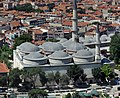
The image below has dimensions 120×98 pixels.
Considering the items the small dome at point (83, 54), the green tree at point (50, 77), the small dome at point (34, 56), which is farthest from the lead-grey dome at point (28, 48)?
the green tree at point (50, 77)

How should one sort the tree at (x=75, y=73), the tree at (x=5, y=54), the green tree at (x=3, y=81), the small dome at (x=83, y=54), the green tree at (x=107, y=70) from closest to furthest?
the green tree at (x=3, y=81) < the tree at (x=75, y=73) < the green tree at (x=107, y=70) < the small dome at (x=83, y=54) < the tree at (x=5, y=54)

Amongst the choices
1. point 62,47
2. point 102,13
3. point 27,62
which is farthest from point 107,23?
point 27,62

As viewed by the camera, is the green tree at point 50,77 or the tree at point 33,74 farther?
the green tree at point 50,77

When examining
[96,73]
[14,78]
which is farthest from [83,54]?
[14,78]

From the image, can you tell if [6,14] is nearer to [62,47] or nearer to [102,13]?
[102,13]

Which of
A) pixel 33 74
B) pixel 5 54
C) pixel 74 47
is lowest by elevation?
pixel 5 54

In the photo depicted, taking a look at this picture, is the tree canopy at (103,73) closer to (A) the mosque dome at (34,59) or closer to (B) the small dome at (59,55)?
(B) the small dome at (59,55)

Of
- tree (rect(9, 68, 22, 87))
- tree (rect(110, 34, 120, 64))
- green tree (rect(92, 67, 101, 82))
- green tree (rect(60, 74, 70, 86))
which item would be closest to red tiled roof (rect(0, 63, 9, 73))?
tree (rect(9, 68, 22, 87))

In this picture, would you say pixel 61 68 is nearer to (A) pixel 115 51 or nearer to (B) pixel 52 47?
(B) pixel 52 47
